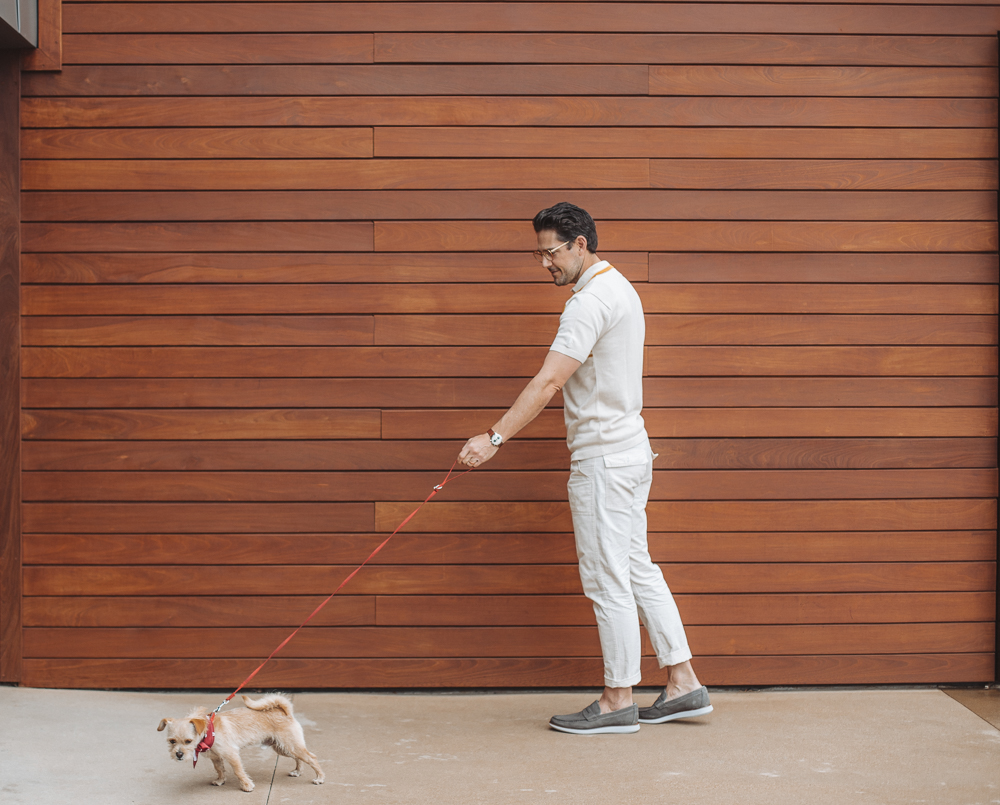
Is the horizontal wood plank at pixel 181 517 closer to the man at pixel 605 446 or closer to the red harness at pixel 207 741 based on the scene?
the man at pixel 605 446

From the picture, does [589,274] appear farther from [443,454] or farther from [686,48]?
[686,48]

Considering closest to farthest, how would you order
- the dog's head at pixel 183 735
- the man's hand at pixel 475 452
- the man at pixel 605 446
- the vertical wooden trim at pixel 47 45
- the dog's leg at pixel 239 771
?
the dog's head at pixel 183 735 → the dog's leg at pixel 239 771 → the man's hand at pixel 475 452 → the man at pixel 605 446 → the vertical wooden trim at pixel 47 45

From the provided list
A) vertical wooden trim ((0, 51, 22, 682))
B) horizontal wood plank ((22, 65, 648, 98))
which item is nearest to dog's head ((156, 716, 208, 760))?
vertical wooden trim ((0, 51, 22, 682))

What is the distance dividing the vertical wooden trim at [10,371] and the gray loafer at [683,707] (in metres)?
2.07

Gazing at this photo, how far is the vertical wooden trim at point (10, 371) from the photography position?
2.75 m

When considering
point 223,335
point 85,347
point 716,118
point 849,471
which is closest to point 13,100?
point 85,347

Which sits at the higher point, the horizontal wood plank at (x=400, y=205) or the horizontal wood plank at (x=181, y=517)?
the horizontal wood plank at (x=400, y=205)

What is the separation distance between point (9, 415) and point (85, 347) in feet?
1.06

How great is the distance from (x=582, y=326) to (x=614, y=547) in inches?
25.2

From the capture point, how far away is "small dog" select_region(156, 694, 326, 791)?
78.7 inches

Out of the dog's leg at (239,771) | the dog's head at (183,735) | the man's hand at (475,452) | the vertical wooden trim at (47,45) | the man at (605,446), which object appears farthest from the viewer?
the vertical wooden trim at (47,45)

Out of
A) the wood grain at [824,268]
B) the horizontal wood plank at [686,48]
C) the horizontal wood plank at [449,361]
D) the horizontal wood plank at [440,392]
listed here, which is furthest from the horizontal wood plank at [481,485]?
the horizontal wood plank at [686,48]

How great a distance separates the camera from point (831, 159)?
9.33 feet

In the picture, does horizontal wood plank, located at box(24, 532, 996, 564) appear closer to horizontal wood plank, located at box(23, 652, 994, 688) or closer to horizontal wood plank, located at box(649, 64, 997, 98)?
horizontal wood plank, located at box(23, 652, 994, 688)
